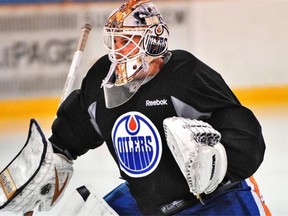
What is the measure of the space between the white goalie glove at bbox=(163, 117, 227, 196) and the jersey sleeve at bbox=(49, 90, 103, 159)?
502mm

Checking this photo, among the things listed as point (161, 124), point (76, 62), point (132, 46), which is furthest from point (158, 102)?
point (76, 62)

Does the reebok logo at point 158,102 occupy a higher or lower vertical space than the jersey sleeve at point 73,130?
higher

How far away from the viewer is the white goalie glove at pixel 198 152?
5.74 feet

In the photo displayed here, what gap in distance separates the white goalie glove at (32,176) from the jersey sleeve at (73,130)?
7cm

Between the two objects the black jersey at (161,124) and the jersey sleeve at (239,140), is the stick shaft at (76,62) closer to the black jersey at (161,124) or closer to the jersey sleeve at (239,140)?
the black jersey at (161,124)

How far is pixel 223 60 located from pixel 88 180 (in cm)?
93

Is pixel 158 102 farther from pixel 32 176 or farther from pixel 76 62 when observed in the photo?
pixel 76 62

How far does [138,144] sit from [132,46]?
0.27 metres

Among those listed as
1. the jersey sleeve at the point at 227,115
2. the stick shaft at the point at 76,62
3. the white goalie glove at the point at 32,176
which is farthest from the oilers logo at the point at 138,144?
the stick shaft at the point at 76,62

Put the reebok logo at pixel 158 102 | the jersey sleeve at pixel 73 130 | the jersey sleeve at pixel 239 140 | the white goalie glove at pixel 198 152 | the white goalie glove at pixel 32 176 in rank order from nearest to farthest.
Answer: the white goalie glove at pixel 198 152 < the jersey sleeve at pixel 239 140 < the reebok logo at pixel 158 102 < the white goalie glove at pixel 32 176 < the jersey sleeve at pixel 73 130

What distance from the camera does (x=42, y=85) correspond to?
3.56 metres

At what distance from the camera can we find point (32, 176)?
7.18ft

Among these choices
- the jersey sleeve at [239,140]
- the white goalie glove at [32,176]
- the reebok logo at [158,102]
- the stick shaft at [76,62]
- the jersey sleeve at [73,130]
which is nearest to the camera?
the jersey sleeve at [239,140]

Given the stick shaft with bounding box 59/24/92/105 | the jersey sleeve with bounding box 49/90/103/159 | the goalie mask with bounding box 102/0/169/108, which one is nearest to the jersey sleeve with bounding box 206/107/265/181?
the goalie mask with bounding box 102/0/169/108
